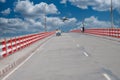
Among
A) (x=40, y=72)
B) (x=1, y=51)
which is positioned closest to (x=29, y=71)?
(x=40, y=72)

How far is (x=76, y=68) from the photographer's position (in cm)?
1167

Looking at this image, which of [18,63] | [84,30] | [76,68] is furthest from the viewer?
[84,30]

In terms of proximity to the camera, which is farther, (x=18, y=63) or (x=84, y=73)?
(x=18, y=63)

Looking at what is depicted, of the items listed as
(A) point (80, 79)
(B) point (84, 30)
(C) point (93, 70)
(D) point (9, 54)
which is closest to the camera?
(A) point (80, 79)

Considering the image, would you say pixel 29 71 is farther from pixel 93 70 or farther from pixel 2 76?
pixel 93 70

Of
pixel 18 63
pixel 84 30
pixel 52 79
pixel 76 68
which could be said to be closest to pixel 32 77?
pixel 52 79

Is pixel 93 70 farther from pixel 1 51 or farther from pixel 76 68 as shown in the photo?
pixel 1 51

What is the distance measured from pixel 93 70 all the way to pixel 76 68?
37.9 inches

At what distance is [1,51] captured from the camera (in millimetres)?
15125

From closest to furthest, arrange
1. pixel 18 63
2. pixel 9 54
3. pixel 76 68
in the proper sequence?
pixel 76 68
pixel 18 63
pixel 9 54

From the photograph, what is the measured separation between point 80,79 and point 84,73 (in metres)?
1.14

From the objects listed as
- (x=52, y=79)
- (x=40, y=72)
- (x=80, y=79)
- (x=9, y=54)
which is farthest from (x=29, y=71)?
(x=9, y=54)

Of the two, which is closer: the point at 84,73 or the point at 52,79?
the point at 52,79

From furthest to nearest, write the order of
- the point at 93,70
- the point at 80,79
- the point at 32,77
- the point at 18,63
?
the point at 18,63
the point at 93,70
the point at 32,77
the point at 80,79
